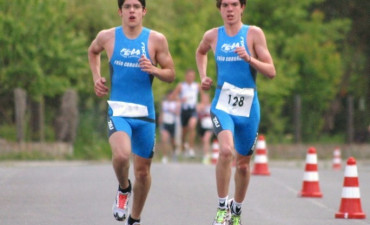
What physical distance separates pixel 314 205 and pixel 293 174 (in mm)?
6681

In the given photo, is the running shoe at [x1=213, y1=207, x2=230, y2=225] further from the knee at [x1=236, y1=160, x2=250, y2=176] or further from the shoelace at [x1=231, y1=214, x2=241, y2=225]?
the knee at [x1=236, y1=160, x2=250, y2=176]

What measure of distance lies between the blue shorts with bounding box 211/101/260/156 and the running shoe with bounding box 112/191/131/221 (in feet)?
4.23

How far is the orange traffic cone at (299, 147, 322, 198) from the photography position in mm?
15883

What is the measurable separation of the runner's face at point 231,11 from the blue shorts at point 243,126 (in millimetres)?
812

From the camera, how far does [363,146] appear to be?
32281 mm

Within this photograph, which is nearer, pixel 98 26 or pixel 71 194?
pixel 71 194

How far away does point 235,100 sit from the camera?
36.4ft

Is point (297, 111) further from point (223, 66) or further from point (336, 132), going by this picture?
point (223, 66)

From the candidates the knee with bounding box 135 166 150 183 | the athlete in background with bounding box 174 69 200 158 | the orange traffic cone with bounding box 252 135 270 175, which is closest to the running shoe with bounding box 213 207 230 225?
the knee with bounding box 135 166 150 183

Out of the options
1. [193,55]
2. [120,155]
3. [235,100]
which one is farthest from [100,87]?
[193,55]

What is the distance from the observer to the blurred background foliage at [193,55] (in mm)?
30453

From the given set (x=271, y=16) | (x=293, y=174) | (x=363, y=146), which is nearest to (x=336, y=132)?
(x=363, y=146)

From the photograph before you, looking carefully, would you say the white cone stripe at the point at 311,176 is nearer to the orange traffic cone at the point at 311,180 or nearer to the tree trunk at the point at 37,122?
the orange traffic cone at the point at 311,180

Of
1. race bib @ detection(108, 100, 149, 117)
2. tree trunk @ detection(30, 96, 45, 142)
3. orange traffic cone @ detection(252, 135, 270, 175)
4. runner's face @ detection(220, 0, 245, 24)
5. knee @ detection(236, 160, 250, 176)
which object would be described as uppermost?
runner's face @ detection(220, 0, 245, 24)
